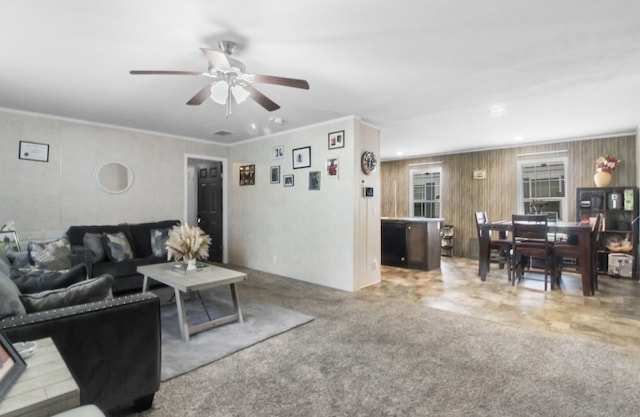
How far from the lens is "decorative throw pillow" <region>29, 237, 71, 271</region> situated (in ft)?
11.4

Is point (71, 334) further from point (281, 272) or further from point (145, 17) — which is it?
point (281, 272)

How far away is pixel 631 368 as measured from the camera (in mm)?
2367

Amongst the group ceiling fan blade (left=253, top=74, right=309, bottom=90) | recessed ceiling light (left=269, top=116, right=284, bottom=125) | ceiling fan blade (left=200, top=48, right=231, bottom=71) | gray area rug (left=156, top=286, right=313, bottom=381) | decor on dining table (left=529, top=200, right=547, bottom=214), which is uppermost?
recessed ceiling light (left=269, top=116, right=284, bottom=125)

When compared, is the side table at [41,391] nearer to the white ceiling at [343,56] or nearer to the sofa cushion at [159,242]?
the white ceiling at [343,56]

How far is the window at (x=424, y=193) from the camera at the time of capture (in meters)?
7.73

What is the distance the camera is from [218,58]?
6.84 ft

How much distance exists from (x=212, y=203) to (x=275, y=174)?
1.99 metres

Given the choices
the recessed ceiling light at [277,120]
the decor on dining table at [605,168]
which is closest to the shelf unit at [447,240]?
the decor on dining table at [605,168]

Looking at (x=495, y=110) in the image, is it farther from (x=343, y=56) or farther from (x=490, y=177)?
(x=490, y=177)

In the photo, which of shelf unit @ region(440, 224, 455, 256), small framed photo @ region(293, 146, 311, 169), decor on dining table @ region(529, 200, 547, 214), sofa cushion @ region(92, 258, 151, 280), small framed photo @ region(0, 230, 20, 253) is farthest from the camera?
shelf unit @ region(440, 224, 455, 256)

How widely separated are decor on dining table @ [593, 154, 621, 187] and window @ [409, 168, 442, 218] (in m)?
2.81

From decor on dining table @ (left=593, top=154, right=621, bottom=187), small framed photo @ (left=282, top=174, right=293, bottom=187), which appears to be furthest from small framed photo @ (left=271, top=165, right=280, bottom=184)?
decor on dining table @ (left=593, top=154, right=621, bottom=187)

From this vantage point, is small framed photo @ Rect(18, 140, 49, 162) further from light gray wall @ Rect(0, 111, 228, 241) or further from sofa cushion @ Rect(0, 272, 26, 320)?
sofa cushion @ Rect(0, 272, 26, 320)

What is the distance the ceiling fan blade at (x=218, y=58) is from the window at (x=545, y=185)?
242 inches
